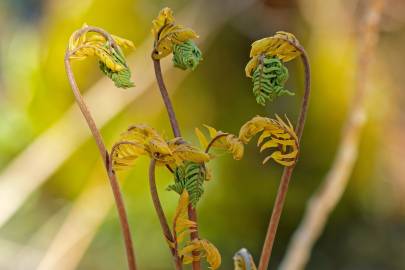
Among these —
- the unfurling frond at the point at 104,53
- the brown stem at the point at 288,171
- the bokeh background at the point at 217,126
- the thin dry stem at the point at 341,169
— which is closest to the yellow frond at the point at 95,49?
the unfurling frond at the point at 104,53

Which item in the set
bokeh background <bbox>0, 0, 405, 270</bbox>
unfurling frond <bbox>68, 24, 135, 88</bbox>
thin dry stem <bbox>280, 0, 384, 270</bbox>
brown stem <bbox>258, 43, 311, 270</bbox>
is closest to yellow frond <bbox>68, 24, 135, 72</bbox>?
unfurling frond <bbox>68, 24, 135, 88</bbox>

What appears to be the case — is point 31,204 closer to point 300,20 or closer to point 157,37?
point 300,20

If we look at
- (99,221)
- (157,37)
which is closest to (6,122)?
→ (99,221)

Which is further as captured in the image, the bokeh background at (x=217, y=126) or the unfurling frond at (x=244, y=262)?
the bokeh background at (x=217, y=126)

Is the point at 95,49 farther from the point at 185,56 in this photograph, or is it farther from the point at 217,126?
the point at 217,126

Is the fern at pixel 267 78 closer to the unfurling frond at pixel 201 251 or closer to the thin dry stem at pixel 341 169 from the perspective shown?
the unfurling frond at pixel 201 251

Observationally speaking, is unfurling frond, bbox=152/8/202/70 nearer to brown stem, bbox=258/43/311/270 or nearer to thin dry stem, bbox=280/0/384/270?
brown stem, bbox=258/43/311/270

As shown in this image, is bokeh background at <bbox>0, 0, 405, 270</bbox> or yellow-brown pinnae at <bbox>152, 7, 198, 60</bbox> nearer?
yellow-brown pinnae at <bbox>152, 7, 198, 60</bbox>
